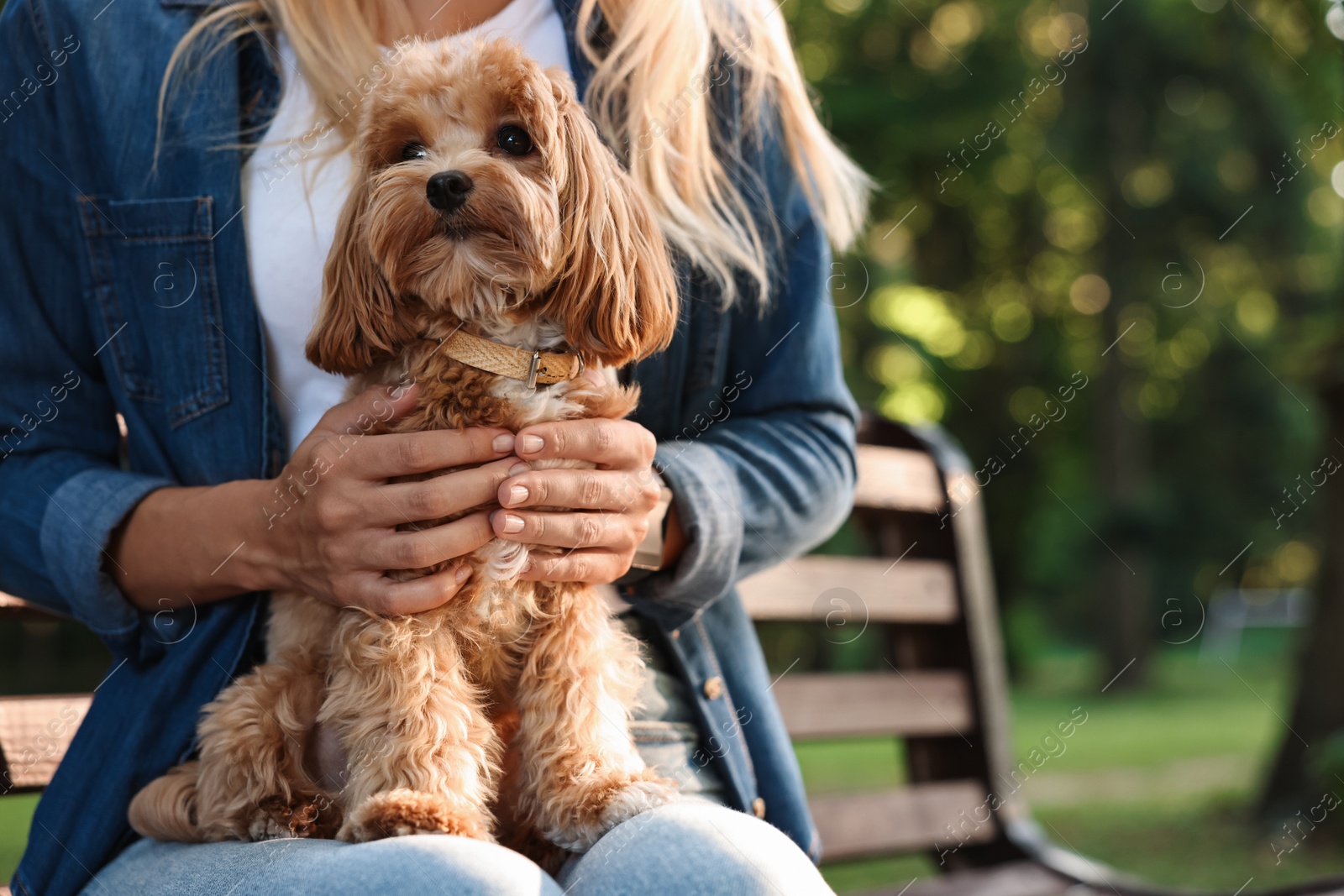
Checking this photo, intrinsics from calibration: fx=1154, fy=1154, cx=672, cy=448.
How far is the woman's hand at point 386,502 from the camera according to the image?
1795 millimetres

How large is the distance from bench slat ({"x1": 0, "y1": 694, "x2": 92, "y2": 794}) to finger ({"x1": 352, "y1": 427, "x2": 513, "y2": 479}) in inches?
37.4

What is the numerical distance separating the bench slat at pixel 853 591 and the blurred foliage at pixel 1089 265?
7812mm

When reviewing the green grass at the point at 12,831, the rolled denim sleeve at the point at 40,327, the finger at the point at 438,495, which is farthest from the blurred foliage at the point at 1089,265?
the finger at the point at 438,495

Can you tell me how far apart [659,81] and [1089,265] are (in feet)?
61.2

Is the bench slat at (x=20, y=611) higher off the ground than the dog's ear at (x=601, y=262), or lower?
lower

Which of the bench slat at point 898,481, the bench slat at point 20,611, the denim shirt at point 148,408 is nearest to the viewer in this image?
the denim shirt at point 148,408

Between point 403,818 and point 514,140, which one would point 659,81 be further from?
point 403,818

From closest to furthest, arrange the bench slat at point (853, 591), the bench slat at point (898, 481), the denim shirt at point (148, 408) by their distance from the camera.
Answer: the denim shirt at point (148, 408)
the bench slat at point (853, 591)
the bench slat at point (898, 481)

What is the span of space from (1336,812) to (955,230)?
41.7ft

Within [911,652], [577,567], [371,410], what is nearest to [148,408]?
[371,410]

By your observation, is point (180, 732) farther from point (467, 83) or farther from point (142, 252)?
point (467, 83)

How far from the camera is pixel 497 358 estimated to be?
188 centimetres

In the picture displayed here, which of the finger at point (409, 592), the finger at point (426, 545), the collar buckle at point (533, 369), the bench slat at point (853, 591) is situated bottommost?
the bench slat at point (853, 591)

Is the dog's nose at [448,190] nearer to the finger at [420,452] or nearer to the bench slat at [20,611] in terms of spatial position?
the finger at [420,452]
